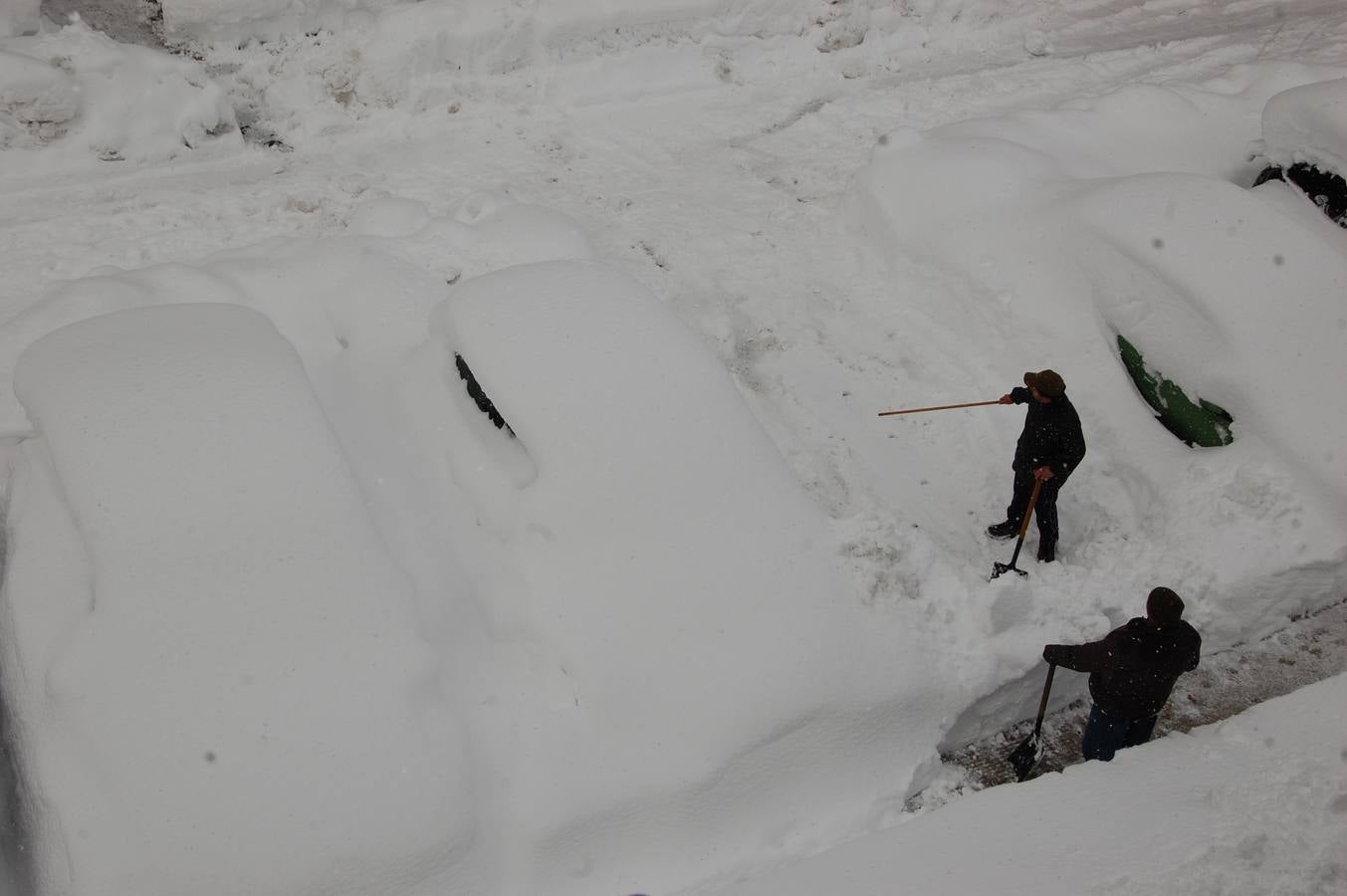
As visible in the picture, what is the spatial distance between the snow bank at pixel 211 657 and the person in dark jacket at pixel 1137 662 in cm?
275

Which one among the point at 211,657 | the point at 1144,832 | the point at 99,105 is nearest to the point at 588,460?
the point at 211,657

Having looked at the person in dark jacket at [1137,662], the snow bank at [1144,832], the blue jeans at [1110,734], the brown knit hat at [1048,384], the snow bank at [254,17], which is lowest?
the snow bank at [1144,832]

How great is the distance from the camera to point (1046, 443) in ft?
17.1

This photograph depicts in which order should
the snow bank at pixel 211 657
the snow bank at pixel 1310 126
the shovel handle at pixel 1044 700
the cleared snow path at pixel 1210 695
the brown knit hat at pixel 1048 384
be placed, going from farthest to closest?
the snow bank at pixel 1310 126 → the brown knit hat at pixel 1048 384 → the cleared snow path at pixel 1210 695 → the shovel handle at pixel 1044 700 → the snow bank at pixel 211 657

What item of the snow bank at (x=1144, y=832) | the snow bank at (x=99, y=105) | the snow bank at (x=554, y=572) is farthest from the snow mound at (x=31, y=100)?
the snow bank at (x=1144, y=832)

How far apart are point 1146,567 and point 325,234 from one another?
5997 mm

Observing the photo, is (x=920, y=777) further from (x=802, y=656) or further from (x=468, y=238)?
(x=468, y=238)

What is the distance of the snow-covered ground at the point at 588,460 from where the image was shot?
153 inches

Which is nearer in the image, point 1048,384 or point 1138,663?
point 1138,663

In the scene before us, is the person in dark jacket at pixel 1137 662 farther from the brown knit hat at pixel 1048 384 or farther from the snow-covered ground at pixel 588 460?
the brown knit hat at pixel 1048 384

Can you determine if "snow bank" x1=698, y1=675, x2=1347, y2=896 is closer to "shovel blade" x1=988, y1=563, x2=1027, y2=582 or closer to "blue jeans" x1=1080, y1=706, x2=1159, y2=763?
"blue jeans" x1=1080, y1=706, x2=1159, y2=763

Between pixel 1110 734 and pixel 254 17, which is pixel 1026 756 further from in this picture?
pixel 254 17

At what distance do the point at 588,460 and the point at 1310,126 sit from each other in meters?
5.54

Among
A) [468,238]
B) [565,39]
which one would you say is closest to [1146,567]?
[468,238]
